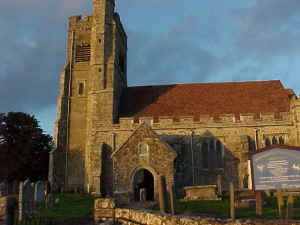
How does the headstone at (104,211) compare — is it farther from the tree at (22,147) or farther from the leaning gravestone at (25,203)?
the tree at (22,147)

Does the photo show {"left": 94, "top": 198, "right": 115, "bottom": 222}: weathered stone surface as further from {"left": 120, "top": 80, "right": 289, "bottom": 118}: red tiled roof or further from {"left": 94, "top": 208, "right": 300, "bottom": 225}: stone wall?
{"left": 120, "top": 80, "right": 289, "bottom": 118}: red tiled roof

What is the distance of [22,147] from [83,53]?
1138 centimetres

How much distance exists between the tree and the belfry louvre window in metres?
9.22

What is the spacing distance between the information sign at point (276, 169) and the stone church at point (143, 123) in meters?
10.7

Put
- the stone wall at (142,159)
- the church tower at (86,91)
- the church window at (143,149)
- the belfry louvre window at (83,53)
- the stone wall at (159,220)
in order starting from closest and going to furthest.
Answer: the stone wall at (159,220) → the stone wall at (142,159) → the church window at (143,149) → the church tower at (86,91) → the belfry louvre window at (83,53)

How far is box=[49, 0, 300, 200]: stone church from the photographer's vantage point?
23.2m

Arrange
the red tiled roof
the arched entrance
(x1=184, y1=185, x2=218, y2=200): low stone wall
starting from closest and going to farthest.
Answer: (x1=184, y1=185, x2=218, y2=200): low stone wall < the arched entrance < the red tiled roof

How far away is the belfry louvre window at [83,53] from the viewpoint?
34.1 metres

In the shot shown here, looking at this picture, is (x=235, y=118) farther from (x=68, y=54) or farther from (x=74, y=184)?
(x=68, y=54)

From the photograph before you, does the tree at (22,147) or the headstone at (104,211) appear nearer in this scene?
the headstone at (104,211)

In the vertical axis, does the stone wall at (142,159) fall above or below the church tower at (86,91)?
below

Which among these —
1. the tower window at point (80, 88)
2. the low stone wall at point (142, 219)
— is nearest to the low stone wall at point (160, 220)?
the low stone wall at point (142, 219)

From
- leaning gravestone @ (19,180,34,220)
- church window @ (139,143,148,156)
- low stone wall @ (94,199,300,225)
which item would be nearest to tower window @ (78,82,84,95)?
church window @ (139,143,148,156)

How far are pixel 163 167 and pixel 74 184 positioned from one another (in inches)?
437
